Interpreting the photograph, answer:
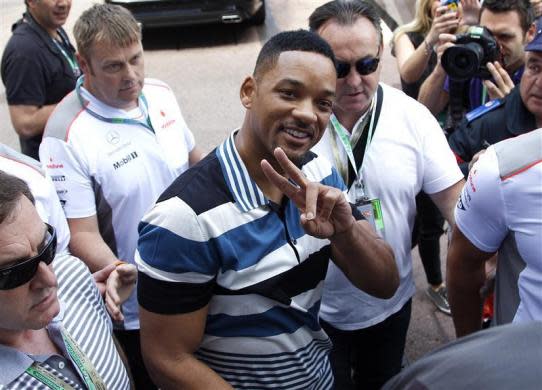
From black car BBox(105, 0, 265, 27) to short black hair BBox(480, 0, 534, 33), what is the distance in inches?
233

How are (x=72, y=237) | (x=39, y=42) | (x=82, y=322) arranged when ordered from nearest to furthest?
(x=82, y=322) < (x=72, y=237) < (x=39, y=42)

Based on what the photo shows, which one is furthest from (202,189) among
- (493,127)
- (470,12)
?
(470,12)

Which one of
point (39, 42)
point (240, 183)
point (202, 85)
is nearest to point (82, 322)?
point (240, 183)

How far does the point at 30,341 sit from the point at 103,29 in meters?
1.41

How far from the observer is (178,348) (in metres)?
1.76

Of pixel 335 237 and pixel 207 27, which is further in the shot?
pixel 207 27

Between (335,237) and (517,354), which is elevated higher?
(517,354)

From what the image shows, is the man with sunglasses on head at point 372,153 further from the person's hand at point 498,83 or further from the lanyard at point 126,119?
the lanyard at point 126,119

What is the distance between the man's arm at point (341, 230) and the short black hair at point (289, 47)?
0.31m

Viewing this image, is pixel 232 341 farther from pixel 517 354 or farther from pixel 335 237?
pixel 517 354

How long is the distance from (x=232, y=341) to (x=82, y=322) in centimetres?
46

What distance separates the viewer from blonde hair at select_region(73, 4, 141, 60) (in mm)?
2691

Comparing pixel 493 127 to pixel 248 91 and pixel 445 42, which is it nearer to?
pixel 445 42

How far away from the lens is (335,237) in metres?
1.84
